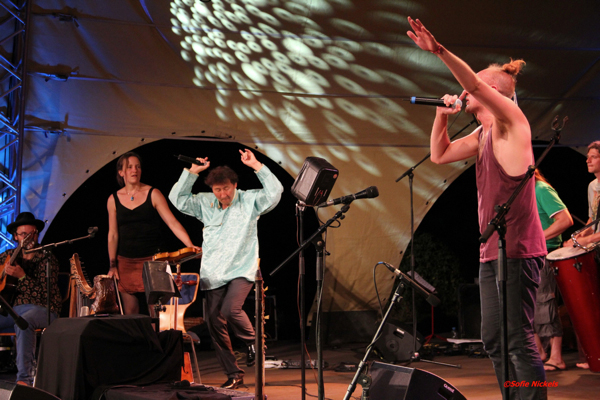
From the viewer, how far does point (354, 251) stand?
6.80 metres

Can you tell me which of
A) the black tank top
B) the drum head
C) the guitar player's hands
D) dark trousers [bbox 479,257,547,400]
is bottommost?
dark trousers [bbox 479,257,547,400]

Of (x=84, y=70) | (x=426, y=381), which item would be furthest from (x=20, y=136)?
(x=426, y=381)

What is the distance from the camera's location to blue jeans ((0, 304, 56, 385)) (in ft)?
14.6

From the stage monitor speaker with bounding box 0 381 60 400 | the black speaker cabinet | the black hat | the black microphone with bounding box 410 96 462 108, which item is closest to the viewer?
the stage monitor speaker with bounding box 0 381 60 400

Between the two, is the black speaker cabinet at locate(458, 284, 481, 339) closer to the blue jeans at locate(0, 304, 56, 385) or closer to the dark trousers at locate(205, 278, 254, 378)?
the dark trousers at locate(205, 278, 254, 378)

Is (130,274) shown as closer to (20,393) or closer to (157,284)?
Result: (157,284)

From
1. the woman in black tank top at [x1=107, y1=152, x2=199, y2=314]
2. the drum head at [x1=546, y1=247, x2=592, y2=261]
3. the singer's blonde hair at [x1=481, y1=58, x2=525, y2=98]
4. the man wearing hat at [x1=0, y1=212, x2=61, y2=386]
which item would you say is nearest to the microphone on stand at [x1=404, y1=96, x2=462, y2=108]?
the singer's blonde hair at [x1=481, y1=58, x2=525, y2=98]

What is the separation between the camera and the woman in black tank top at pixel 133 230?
15.7 ft

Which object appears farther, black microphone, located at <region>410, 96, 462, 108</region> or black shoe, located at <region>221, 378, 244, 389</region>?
black shoe, located at <region>221, 378, 244, 389</region>

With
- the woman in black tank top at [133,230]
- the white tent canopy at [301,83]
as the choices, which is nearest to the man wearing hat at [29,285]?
the woman in black tank top at [133,230]

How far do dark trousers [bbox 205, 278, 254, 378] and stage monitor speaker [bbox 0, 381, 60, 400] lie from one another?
2108mm

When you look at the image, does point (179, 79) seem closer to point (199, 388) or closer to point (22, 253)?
point (22, 253)

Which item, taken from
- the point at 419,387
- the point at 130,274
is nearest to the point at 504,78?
the point at 419,387

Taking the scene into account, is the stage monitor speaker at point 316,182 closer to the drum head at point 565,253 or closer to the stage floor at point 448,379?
the stage floor at point 448,379
